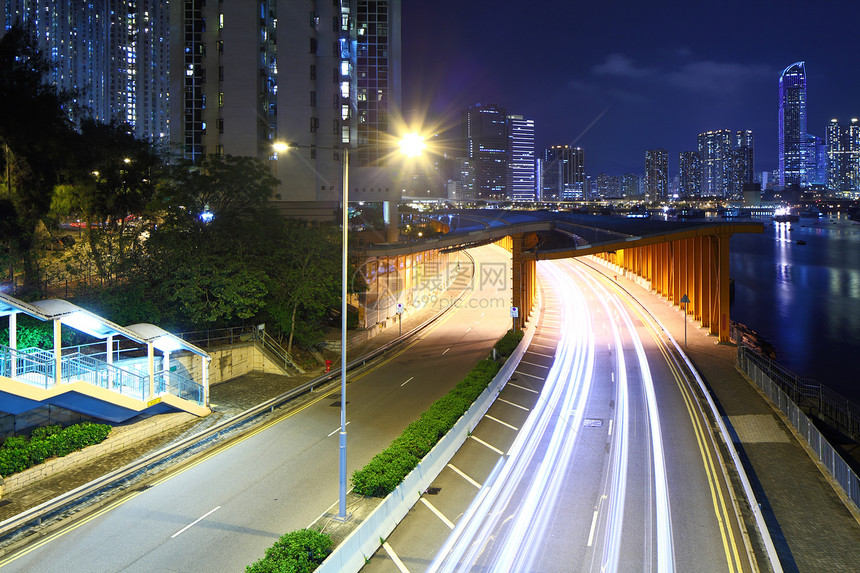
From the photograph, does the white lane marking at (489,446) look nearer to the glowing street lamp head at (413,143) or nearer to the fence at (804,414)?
the fence at (804,414)

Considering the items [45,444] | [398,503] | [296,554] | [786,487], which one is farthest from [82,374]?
[786,487]

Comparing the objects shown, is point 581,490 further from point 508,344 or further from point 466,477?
point 508,344

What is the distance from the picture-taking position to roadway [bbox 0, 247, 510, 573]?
48.2 ft

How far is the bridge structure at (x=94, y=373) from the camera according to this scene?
61.9 feet

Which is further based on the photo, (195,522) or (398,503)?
(398,503)

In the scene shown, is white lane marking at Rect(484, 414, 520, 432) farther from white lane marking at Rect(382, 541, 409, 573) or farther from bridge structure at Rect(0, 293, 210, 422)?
bridge structure at Rect(0, 293, 210, 422)

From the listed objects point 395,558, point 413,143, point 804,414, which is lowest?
point 395,558

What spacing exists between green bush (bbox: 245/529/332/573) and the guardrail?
6562 mm

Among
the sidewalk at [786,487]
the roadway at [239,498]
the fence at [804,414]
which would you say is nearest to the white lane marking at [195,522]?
the roadway at [239,498]

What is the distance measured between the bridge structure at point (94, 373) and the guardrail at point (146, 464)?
2.06 metres

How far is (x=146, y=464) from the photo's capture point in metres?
19.5

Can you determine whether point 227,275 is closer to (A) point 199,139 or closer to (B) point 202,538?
(B) point 202,538

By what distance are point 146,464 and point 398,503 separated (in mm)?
8215

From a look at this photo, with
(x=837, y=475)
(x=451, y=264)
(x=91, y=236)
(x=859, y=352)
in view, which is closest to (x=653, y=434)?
(x=837, y=475)
